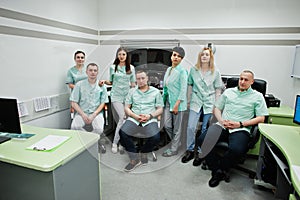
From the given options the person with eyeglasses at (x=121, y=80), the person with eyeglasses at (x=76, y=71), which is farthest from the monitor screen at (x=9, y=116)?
the person with eyeglasses at (x=76, y=71)

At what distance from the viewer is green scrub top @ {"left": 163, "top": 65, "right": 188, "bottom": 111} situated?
2.31 m

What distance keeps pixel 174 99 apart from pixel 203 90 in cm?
38

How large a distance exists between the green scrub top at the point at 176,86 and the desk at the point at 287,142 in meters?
0.90

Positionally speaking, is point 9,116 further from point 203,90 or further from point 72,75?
point 203,90

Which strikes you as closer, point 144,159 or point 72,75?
point 144,159

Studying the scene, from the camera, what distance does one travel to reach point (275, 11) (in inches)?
112

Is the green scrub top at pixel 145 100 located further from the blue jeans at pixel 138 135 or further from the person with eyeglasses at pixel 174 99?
the person with eyeglasses at pixel 174 99

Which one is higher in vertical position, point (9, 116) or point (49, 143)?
point (9, 116)

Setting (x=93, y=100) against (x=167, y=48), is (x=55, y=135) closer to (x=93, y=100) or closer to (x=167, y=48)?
(x=93, y=100)

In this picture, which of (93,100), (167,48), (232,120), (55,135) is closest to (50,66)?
(93,100)

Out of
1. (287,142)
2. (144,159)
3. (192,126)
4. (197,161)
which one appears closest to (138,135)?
(144,159)

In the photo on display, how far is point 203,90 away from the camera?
8.06 feet

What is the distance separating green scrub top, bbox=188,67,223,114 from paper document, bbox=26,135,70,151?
161cm

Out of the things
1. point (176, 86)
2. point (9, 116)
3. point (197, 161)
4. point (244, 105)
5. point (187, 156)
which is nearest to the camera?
point (9, 116)
